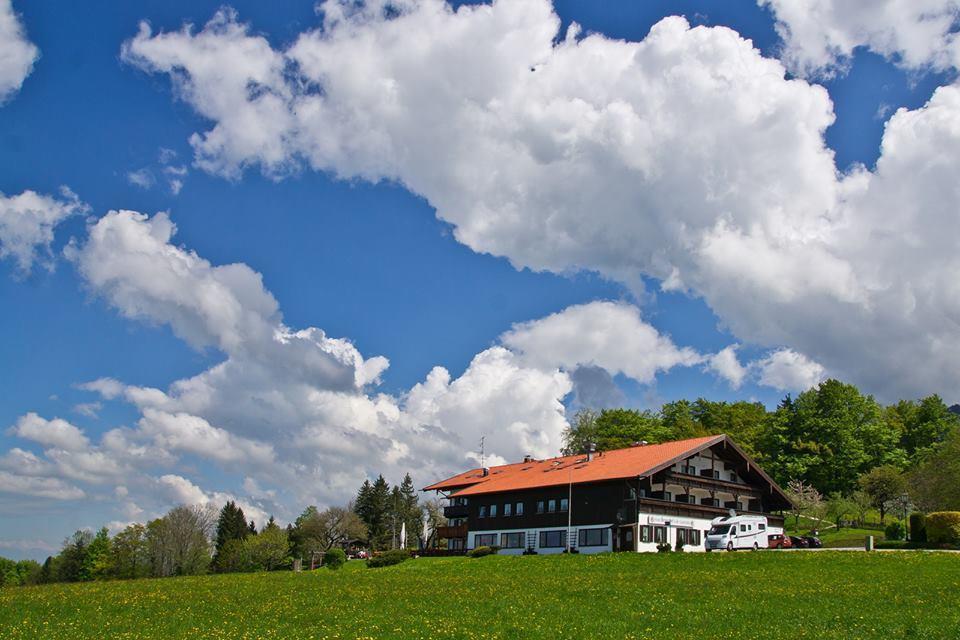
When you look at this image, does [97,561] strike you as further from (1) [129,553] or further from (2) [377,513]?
(2) [377,513]

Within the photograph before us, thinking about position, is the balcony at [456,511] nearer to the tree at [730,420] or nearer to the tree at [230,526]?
the tree at [730,420]

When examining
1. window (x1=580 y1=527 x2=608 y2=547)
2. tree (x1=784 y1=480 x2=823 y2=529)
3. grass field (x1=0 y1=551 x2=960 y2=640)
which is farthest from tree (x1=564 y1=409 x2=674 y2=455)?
grass field (x1=0 y1=551 x2=960 y2=640)

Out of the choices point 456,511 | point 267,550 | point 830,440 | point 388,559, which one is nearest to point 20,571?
point 267,550

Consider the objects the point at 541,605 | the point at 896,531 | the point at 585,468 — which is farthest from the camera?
the point at 585,468

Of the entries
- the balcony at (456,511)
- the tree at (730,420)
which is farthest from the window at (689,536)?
the tree at (730,420)

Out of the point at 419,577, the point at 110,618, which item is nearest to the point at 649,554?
the point at 419,577

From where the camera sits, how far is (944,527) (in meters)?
48.6

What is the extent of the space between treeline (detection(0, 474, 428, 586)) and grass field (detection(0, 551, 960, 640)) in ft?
252

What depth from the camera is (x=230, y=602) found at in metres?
29.1

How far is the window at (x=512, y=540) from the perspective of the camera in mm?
67875

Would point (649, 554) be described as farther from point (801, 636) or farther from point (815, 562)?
point (801, 636)

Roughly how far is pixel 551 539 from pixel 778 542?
17.1 meters

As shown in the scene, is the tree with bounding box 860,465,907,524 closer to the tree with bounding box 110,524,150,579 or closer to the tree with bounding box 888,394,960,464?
the tree with bounding box 888,394,960,464

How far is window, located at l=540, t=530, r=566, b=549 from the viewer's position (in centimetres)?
6438
